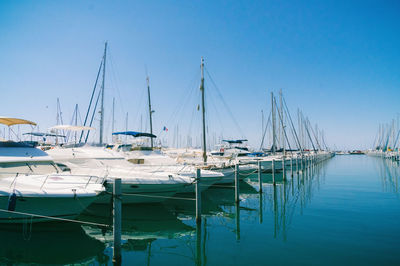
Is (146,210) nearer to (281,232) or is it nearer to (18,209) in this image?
(18,209)

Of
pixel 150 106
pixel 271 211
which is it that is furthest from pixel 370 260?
pixel 150 106

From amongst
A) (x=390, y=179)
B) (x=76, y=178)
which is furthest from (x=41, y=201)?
(x=390, y=179)

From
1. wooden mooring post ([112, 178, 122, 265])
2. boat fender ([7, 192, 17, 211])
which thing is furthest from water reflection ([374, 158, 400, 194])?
boat fender ([7, 192, 17, 211])

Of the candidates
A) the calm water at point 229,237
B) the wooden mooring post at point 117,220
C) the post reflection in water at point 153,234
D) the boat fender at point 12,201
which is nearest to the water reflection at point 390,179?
the calm water at point 229,237

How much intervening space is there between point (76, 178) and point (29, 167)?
96.9 inches

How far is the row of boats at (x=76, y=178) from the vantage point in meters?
7.46

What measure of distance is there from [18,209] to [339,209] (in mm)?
13039

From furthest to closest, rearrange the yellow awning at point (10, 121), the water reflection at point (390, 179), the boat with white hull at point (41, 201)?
the water reflection at point (390, 179) < the yellow awning at point (10, 121) < the boat with white hull at point (41, 201)

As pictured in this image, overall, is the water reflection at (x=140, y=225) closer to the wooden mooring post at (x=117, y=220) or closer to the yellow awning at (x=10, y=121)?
the wooden mooring post at (x=117, y=220)

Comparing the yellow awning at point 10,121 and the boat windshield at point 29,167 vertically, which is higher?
the yellow awning at point 10,121

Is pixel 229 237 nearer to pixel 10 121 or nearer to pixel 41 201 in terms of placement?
pixel 41 201

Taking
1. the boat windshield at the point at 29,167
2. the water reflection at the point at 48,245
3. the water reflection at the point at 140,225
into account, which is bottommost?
the water reflection at the point at 140,225

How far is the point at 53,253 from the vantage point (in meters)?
6.42

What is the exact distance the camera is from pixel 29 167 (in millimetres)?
10227
